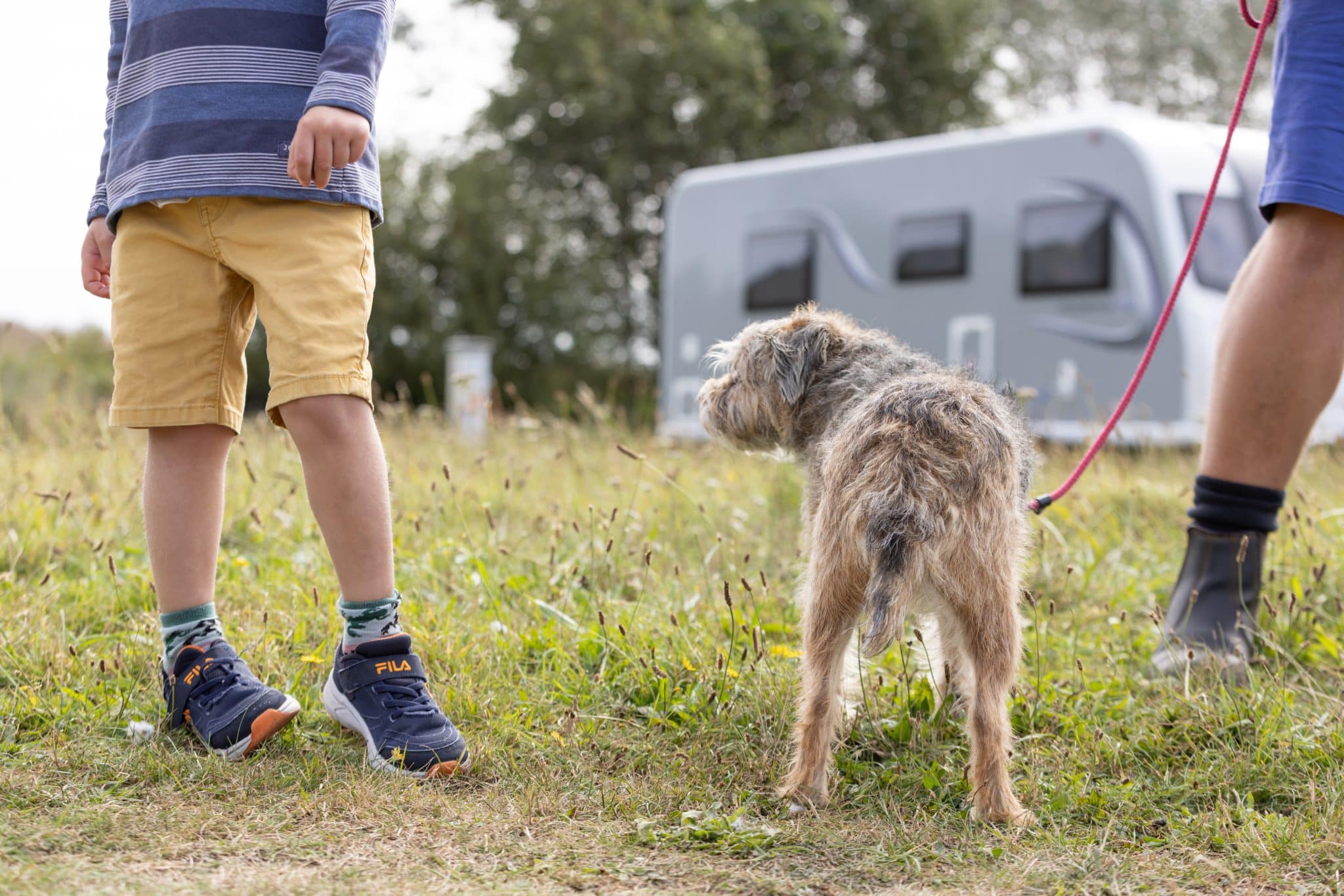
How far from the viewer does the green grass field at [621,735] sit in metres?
2.04

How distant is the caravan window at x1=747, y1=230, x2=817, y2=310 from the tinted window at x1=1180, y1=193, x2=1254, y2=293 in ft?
12.6

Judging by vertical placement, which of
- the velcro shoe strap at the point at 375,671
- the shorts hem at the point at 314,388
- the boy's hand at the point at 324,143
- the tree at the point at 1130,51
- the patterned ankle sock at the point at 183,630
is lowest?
the velcro shoe strap at the point at 375,671

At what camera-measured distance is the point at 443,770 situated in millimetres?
2418

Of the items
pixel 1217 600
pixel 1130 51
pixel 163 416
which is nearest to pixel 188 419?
pixel 163 416

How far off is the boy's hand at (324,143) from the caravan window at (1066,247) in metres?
9.06

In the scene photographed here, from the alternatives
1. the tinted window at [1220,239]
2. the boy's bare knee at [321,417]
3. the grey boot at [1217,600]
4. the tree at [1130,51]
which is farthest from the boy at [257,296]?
the tree at [1130,51]

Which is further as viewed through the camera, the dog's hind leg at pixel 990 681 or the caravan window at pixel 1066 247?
the caravan window at pixel 1066 247

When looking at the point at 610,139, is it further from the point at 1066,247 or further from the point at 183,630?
the point at 183,630

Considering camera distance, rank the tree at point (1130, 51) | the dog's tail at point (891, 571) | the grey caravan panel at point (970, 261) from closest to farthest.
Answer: the dog's tail at point (891, 571), the grey caravan panel at point (970, 261), the tree at point (1130, 51)

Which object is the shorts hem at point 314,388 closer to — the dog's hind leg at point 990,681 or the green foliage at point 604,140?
the dog's hind leg at point 990,681

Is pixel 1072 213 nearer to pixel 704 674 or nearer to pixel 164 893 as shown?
pixel 704 674

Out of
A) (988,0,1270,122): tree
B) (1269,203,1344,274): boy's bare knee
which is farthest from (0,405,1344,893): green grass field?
(988,0,1270,122): tree

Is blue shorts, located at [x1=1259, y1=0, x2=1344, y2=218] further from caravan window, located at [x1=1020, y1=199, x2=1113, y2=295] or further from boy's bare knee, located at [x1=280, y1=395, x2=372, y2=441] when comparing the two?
caravan window, located at [x1=1020, y1=199, x2=1113, y2=295]

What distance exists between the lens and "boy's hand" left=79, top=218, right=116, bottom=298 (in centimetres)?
275
